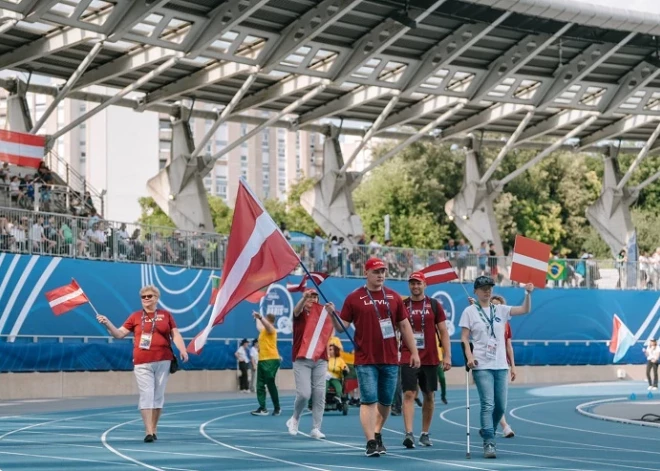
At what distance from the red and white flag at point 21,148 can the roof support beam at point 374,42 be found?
10.6 meters

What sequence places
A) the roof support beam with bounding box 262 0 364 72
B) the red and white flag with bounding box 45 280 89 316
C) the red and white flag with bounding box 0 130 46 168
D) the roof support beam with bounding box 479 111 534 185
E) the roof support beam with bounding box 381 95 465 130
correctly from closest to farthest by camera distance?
the red and white flag with bounding box 45 280 89 316 → the red and white flag with bounding box 0 130 46 168 → the roof support beam with bounding box 262 0 364 72 → the roof support beam with bounding box 381 95 465 130 → the roof support beam with bounding box 479 111 534 185

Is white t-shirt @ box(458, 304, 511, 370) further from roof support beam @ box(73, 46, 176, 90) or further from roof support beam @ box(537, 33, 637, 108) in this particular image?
roof support beam @ box(537, 33, 637, 108)

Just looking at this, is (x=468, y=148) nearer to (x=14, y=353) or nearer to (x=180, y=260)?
(x=180, y=260)

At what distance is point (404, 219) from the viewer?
84750 millimetres

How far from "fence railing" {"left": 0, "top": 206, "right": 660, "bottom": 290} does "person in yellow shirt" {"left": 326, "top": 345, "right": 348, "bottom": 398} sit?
1086 centimetres

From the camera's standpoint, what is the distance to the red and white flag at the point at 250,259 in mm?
15633

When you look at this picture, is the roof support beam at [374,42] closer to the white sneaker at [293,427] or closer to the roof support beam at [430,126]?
the roof support beam at [430,126]

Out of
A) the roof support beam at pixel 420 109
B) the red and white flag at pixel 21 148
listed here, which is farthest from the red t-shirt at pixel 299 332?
the roof support beam at pixel 420 109

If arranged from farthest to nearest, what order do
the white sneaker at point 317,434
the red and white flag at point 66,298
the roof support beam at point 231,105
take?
the roof support beam at point 231,105, the red and white flag at point 66,298, the white sneaker at point 317,434

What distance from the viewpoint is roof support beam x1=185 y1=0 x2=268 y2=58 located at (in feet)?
123

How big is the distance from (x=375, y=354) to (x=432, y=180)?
227ft

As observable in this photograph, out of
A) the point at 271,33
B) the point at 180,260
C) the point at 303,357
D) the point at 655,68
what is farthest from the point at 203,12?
the point at 303,357

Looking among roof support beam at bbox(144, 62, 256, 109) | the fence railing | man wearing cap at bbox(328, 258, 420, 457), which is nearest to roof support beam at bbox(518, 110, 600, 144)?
the fence railing

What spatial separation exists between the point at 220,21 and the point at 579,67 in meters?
16.1
